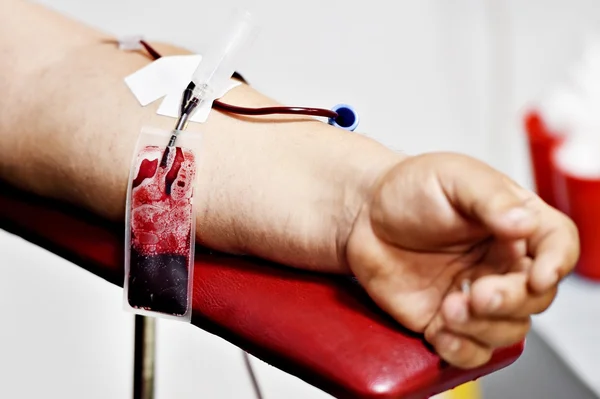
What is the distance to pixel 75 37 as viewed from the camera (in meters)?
0.95

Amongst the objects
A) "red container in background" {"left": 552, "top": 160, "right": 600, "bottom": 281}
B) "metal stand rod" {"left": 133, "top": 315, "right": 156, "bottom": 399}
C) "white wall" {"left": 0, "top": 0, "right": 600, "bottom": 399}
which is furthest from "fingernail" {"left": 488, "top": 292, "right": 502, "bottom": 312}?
"red container in background" {"left": 552, "top": 160, "right": 600, "bottom": 281}

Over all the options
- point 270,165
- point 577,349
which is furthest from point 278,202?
point 577,349

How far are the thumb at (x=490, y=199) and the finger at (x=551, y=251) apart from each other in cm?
2

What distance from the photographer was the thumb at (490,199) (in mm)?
552

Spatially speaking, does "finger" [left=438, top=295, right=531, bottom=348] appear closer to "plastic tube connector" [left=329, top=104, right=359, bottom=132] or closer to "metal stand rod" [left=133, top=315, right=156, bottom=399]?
"plastic tube connector" [left=329, top=104, right=359, bottom=132]

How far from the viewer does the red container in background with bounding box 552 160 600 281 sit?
171 cm

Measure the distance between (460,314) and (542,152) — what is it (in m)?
1.30

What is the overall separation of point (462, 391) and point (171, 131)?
718 millimetres

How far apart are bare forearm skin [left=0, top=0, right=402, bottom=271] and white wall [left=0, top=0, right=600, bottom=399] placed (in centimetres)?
73

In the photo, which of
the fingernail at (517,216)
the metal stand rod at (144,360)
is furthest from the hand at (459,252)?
the metal stand rod at (144,360)

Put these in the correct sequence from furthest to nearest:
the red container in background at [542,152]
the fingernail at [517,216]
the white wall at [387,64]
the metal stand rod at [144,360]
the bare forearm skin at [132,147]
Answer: the red container in background at [542,152]
the white wall at [387,64]
the metal stand rod at [144,360]
the bare forearm skin at [132,147]
the fingernail at [517,216]

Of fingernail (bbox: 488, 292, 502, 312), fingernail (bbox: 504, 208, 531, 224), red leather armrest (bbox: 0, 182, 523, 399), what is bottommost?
red leather armrest (bbox: 0, 182, 523, 399)

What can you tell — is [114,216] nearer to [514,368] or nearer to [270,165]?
[270,165]

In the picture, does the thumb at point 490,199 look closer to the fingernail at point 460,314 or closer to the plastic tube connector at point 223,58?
the fingernail at point 460,314
